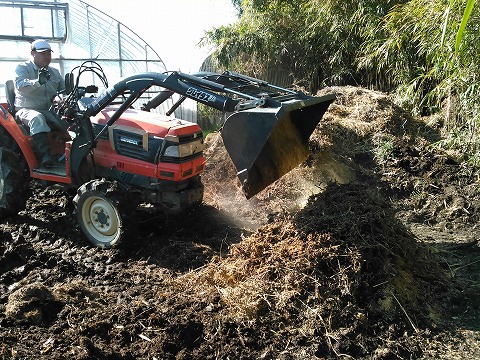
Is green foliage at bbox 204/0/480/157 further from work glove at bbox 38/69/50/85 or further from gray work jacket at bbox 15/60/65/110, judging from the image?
gray work jacket at bbox 15/60/65/110

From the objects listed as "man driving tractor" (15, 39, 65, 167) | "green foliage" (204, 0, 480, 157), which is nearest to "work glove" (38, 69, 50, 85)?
"man driving tractor" (15, 39, 65, 167)

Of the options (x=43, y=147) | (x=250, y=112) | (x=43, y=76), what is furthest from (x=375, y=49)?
(x=43, y=147)

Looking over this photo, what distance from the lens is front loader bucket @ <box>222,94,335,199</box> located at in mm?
4012

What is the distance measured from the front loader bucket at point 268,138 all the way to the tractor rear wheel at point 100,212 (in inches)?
47.9

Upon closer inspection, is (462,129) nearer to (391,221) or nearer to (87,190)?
(391,221)

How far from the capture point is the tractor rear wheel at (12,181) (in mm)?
5383

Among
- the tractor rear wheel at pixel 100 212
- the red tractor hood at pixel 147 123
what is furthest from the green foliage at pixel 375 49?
the tractor rear wheel at pixel 100 212

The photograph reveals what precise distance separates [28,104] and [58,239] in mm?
1611

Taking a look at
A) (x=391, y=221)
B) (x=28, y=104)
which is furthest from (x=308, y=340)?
(x=28, y=104)

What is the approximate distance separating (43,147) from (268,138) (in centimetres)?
263

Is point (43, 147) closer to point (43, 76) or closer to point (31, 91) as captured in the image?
point (31, 91)

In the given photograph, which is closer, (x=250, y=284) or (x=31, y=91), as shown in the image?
(x=250, y=284)

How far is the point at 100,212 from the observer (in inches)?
188

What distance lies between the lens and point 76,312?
11.5 feet
